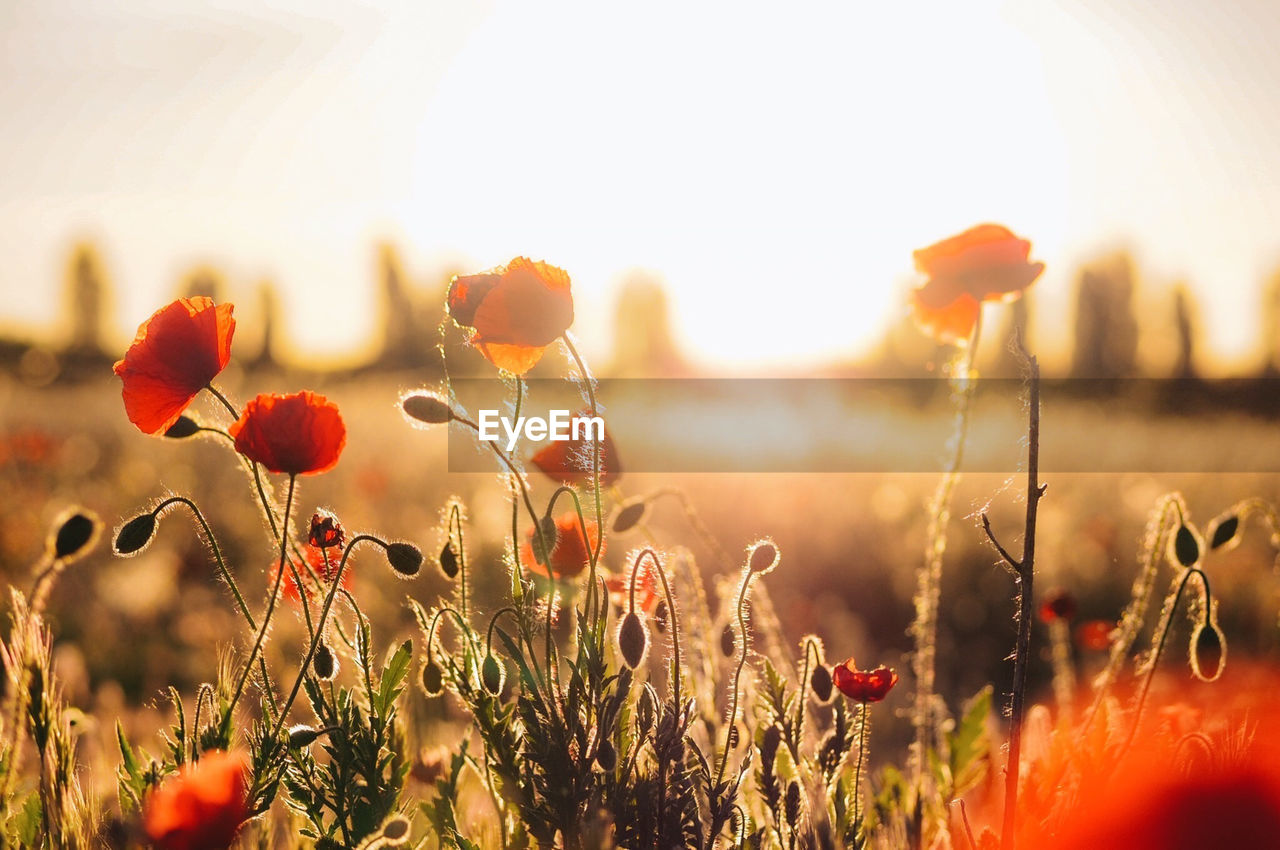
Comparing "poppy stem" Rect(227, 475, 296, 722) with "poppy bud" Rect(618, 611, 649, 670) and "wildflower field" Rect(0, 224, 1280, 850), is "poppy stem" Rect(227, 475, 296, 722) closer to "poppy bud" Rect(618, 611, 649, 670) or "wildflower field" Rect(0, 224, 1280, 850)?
"wildflower field" Rect(0, 224, 1280, 850)

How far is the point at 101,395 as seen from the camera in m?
16.0

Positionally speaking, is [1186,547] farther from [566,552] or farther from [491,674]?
[491,674]

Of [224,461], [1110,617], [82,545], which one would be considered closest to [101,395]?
[224,461]

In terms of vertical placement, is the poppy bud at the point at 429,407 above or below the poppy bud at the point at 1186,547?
above


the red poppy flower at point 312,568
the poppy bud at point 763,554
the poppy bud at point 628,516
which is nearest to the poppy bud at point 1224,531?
the poppy bud at point 763,554

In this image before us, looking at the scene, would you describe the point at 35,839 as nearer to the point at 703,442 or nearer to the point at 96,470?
the point at 96,470

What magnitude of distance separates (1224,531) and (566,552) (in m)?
1.10

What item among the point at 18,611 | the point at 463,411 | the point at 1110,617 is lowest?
the point at 1110,617

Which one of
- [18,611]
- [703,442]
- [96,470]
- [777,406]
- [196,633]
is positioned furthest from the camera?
[777,406]

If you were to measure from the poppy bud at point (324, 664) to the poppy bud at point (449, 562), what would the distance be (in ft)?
0.66

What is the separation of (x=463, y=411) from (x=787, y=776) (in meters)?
0.76

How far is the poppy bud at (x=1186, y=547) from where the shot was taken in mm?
1526

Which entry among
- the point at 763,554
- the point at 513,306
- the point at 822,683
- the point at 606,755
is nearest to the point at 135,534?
the point at 513,306

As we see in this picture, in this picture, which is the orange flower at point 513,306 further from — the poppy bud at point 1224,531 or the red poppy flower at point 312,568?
the poppy bud at point 1224,531
